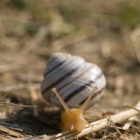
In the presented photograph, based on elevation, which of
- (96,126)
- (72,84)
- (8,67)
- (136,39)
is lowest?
(96,126)

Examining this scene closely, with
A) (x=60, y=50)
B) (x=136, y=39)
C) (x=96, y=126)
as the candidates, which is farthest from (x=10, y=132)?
(x=136, y=39)

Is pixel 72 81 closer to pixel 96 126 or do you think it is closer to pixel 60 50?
pixel 96 126

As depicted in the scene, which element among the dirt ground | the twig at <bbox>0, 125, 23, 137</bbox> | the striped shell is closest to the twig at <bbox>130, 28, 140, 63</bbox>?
the dirt ground

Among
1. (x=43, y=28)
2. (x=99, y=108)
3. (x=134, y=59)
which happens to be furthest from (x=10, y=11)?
(x=99, y=108)

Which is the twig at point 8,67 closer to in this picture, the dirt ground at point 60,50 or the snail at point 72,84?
the dirt ground at point 60,50

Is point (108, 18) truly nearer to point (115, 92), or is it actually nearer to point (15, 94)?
point (115, 92)

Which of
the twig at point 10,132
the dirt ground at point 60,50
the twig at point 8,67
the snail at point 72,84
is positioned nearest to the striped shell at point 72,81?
the snail at point 72,84

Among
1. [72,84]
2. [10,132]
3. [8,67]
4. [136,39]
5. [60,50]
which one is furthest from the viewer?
[136,39]
